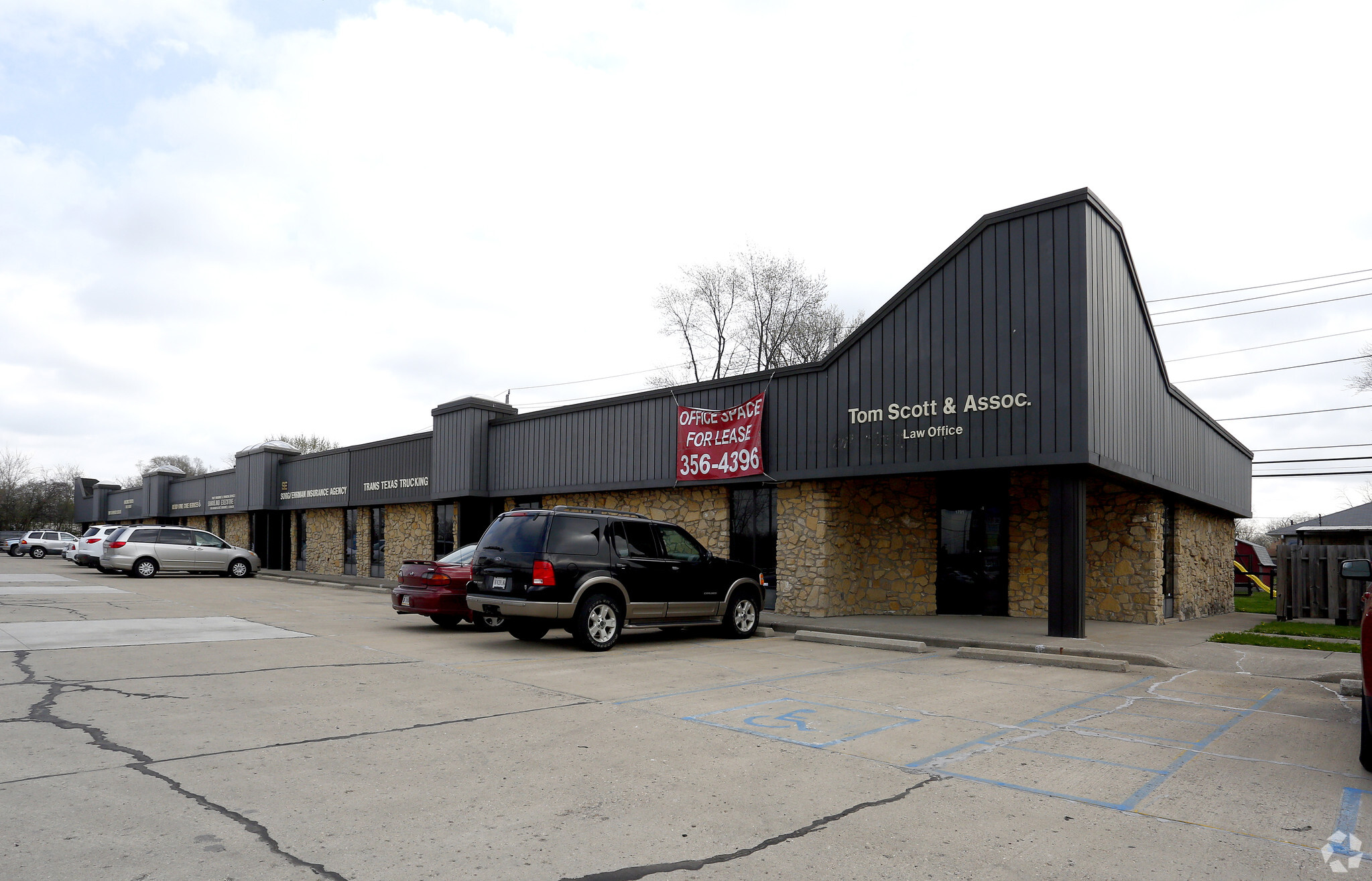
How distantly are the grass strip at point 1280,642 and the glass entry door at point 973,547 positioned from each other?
4029mm

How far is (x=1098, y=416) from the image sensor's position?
521 inches

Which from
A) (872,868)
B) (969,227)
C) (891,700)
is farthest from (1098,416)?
(872,868)

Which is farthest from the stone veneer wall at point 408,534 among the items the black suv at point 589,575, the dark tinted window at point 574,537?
the dark tinted window at point 574,537

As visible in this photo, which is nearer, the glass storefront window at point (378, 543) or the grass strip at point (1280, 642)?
the grass strip at point (1280, 642)

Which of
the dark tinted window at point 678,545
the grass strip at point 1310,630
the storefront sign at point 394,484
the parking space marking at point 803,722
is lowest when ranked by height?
the grass strip at point 1310,630

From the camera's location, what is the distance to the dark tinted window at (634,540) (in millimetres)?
12370

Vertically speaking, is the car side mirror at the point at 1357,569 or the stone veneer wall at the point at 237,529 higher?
the car side mirror at the point at 1357,569

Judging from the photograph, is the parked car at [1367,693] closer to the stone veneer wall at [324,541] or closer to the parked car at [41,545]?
the stone veneer wall at [324,541]

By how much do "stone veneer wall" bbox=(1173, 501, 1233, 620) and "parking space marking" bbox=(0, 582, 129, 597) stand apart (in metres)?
24.5

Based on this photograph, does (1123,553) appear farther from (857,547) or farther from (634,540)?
(634,540)

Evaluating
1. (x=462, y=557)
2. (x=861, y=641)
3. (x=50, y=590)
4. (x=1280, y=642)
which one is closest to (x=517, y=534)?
(x=462, y=557)

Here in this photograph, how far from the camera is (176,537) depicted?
1171 inches

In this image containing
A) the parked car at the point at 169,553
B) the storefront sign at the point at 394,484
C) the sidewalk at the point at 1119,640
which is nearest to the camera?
the sidewalk at the point at 1119,640

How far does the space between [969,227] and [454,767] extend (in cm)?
1211
